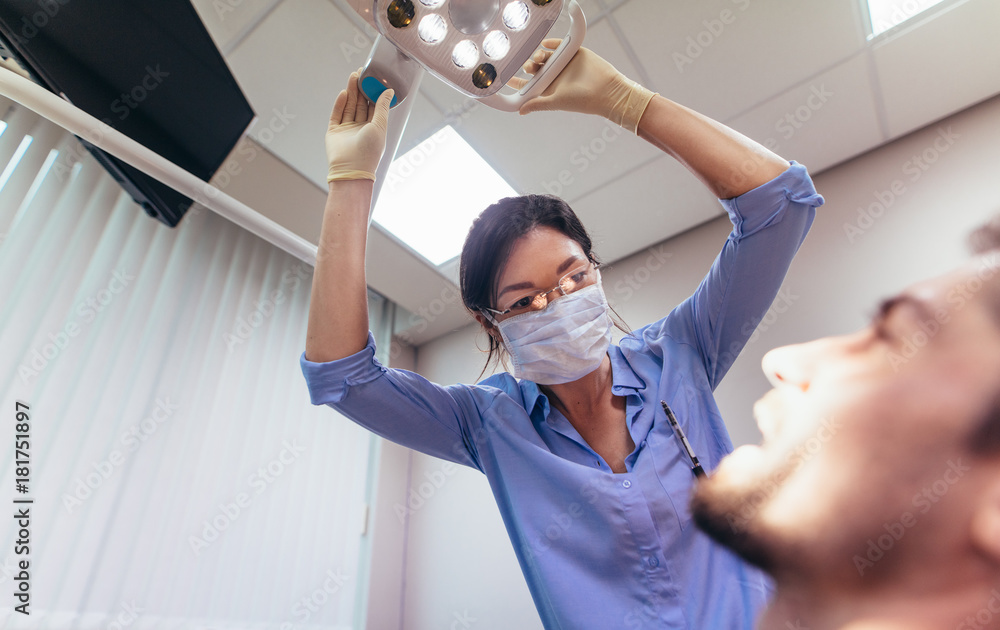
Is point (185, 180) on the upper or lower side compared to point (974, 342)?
upper

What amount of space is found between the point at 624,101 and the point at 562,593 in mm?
842

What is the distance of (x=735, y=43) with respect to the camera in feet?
5.26

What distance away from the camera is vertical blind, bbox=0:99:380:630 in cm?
139

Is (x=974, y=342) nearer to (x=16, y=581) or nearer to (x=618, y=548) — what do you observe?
(x=618, y=548)

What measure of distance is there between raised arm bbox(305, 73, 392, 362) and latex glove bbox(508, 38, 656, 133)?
0.28 m

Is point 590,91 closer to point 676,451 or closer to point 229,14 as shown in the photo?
point 676,451

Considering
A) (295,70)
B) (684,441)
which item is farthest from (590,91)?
(295,70)

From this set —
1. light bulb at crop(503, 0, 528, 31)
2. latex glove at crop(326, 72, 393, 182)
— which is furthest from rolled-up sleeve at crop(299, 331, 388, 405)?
light bulb at crop(503, 0, 528, 31)

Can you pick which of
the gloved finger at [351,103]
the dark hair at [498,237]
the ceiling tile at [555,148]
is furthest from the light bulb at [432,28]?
the ceiling tile at [555,148]

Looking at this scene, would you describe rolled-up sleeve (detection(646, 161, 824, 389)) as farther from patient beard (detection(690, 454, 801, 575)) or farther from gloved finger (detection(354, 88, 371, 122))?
gloved finger (detection(354, 88, 371, 122))

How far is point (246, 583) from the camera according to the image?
5.79 ft

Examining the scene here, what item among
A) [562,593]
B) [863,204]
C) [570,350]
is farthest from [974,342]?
[863,204]

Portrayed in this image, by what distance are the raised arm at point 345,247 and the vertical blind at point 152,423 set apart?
43.6 inches

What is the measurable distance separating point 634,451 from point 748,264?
15.0 inches
